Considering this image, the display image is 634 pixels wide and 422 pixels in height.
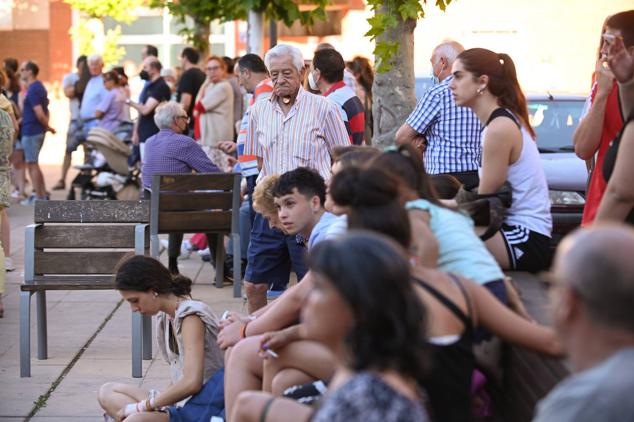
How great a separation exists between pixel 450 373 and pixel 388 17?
5230mm

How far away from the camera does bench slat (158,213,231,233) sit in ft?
29.5

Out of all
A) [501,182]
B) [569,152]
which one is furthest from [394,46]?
[501,182]

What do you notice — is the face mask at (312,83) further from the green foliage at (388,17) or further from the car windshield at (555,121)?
the car windshield at (555,121)

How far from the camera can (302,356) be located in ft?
14.2

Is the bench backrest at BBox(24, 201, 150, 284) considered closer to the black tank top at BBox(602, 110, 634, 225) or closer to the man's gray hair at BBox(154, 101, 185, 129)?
the man's gray hair at BBox(154, 101, 185, 129)

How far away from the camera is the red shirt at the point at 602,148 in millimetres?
4734

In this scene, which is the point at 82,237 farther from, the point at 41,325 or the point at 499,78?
the point at 499,78

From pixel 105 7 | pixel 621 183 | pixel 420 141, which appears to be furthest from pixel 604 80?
pixel 105 7

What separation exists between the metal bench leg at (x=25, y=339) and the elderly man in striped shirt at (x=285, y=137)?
1.37 meters

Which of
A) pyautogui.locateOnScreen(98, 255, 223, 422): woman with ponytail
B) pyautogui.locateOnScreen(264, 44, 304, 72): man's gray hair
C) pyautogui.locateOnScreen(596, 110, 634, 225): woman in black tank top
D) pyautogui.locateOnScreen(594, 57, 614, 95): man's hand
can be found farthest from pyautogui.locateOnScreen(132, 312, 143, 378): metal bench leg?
pyautogui.locateOnScreen(596, 110, 634, 225): woman in black tank top

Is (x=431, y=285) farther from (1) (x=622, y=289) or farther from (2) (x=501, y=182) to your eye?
(2) (x=501, y=182)

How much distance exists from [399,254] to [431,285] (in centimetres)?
71

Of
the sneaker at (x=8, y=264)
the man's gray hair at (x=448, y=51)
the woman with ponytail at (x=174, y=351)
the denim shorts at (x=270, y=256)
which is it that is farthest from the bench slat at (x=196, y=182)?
the woman with ponytail at (x=174, y=351)

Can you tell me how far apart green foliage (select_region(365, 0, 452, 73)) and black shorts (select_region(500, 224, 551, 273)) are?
10.9 feet
